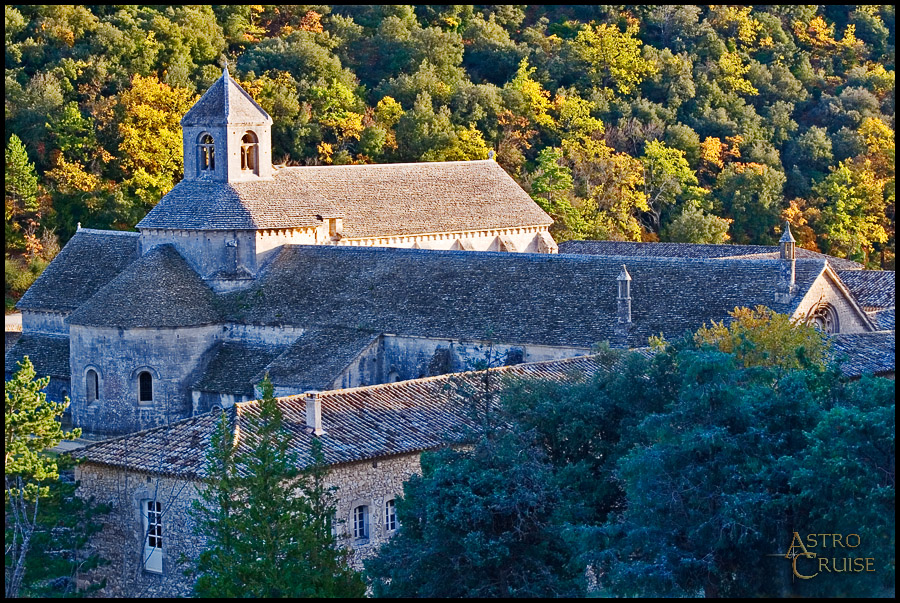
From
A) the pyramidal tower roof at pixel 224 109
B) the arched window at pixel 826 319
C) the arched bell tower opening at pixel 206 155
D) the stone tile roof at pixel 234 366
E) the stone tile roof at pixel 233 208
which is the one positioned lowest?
the stone tile roof at pixel 234 366

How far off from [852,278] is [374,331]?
18.9 metres

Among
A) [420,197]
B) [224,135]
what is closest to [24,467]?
[224,135]

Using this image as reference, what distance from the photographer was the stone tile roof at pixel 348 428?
33.2 metres

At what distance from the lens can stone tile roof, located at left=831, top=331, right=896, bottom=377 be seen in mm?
40281

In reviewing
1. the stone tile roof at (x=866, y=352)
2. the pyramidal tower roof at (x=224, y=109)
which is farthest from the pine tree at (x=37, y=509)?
the pyramidal tower roof at (x=224, y=109)

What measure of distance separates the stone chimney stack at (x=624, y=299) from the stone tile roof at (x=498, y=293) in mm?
272

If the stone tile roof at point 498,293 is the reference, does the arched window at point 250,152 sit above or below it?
above

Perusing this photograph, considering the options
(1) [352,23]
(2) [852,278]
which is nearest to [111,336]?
(2) [852,278]

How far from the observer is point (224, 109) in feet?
178

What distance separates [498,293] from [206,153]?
Answer: 13.7 meters

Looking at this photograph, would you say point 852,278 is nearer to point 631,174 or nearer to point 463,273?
point 463,273

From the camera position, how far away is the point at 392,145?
88562 mm

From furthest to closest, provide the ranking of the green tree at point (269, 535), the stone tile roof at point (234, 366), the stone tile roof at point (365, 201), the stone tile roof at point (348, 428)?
1. the stone tile roof at point (365, 201)
2. the stone tile roof at point (234, 366)
3. the stone tile roof at point (348, 428)
4. the green tree at point (269, 535)

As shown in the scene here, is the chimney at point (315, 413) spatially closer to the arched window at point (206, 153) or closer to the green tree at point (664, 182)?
the arched window at point (206, 153)
